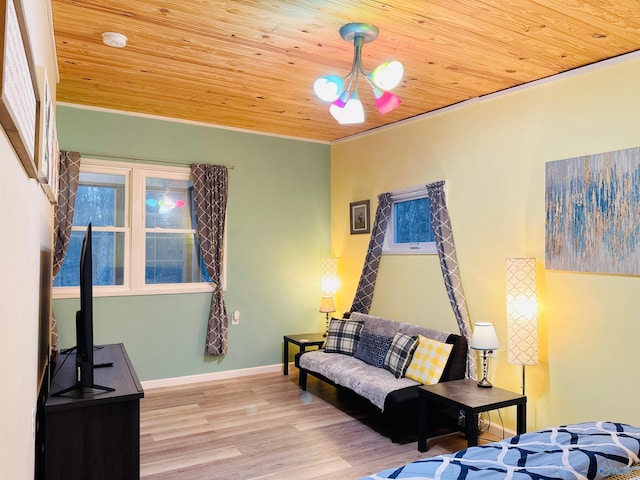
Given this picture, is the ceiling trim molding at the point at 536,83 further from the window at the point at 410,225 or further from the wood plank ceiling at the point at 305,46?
the window at the point at 410,225

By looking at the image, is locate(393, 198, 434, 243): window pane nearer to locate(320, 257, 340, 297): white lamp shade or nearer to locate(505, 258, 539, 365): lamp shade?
locate(320, 257, 340, 297): white lamp shade

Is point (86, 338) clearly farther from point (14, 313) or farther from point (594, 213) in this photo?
point (594, 213)

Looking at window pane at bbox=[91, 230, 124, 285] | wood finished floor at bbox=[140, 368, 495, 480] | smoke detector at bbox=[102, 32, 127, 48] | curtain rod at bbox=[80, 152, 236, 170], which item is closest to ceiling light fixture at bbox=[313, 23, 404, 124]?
smoke detector at bbox=[102, 32, 127, 48]

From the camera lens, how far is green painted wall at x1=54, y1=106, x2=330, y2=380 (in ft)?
15.1

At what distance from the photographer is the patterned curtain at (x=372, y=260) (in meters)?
4.90

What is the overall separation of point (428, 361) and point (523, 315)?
2.70 ft

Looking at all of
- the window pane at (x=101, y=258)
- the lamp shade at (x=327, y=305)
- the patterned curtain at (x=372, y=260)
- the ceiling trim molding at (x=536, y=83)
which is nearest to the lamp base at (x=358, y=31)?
the ceiling trim molding at (x=536, y=83)

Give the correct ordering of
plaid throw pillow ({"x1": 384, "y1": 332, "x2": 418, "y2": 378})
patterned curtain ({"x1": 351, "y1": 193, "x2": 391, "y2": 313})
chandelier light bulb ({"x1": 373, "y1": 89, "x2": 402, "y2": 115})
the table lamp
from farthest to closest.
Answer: patterned curtain ({"x1": 351, "y1": 193, "x2": 391, "y2": 313}), plaid throw pillow ({"x1": 384, "y1": 332, "x2": 418, "y2": 378}), the table lamp, chandelier light bulb ({"x1": 373, "y1": 89, "x2": 402, "y2": 115})

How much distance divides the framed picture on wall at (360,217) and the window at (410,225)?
0.37 metres

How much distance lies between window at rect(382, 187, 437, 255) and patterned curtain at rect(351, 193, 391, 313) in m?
0.06

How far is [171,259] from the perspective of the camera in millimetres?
4961

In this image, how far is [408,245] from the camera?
4703mm

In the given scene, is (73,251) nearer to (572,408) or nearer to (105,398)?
(105,398)

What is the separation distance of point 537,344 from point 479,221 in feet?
3.50
